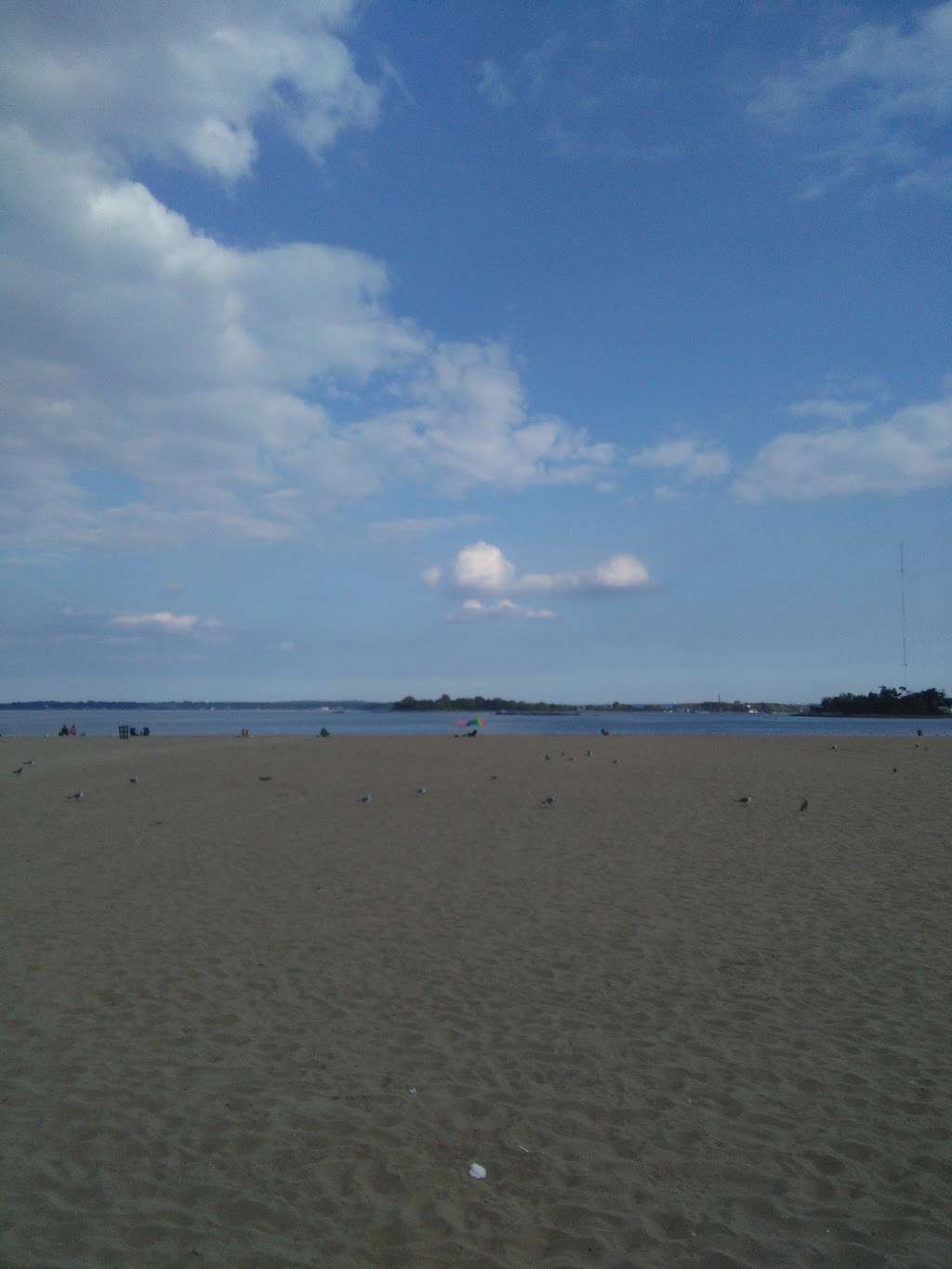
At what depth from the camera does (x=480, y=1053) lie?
594 centimetres

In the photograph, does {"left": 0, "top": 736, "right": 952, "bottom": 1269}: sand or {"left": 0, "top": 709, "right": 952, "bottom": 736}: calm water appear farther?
{"left": 0, "top": 709, "right": 952, "bottom": 736}: calm water

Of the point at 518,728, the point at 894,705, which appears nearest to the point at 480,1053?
the point at 518,728

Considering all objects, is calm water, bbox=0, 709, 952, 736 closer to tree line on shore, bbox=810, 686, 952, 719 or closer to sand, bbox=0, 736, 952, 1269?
tree line on shore, bbox=810, 686, 952, 719

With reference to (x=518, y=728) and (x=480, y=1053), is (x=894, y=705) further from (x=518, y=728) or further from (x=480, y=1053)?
(x=480, y=1053)

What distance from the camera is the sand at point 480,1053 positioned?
4.06 metres

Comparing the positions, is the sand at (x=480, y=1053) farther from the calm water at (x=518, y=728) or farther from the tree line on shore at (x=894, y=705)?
the tree line on shore at (x=894, y=705)

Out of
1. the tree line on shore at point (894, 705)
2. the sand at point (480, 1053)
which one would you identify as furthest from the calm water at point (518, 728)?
the sand at point (480, 1053)

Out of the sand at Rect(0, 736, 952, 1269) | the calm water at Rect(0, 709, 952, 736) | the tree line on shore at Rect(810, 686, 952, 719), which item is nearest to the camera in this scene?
the sand at Rect(0, 736, 952, 1269)

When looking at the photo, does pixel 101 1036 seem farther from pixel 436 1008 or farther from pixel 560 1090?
pixel 560 1090

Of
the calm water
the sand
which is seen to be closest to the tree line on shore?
the calm water

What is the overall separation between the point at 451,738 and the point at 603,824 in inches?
1329

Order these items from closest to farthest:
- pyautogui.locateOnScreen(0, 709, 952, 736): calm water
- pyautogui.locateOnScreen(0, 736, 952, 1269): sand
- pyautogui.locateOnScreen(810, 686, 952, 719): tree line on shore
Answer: pyautogui.locateOnScreen(0, 736, 952, 1269): sand, pyautogui.locateOnScreen(0, 709, 952, 736): calm water, pyautogui.locateOnScreen(810, 686, 952, 719): tree line on shore

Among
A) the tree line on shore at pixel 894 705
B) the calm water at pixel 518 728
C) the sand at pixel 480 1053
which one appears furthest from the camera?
the tree line on shore at pixel 894 705

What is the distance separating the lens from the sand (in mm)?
4062
